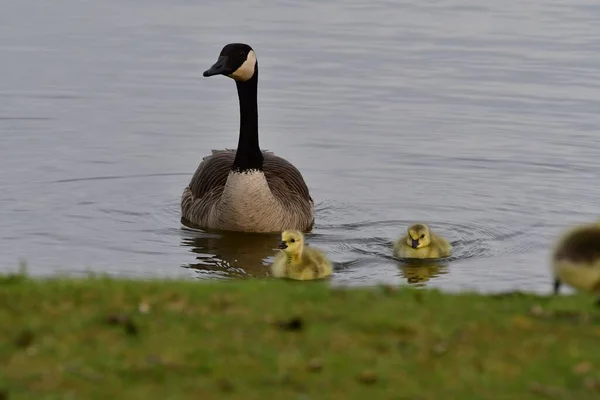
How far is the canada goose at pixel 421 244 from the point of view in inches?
538

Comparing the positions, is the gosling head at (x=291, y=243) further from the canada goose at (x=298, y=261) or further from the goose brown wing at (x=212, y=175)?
the goose brown wing at (x=212, y=175)

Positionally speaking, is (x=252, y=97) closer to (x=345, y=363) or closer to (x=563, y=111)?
(x=563, y=111)

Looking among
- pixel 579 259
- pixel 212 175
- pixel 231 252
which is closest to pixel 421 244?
pixel 231 252

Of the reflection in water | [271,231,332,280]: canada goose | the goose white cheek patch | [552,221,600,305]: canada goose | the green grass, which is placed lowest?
the reflection in water

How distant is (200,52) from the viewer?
24781 millimetres

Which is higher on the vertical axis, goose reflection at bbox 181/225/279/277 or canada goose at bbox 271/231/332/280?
canada goose at bbox 271/231/332/280

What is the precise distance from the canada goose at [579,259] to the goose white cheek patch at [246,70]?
335 inches

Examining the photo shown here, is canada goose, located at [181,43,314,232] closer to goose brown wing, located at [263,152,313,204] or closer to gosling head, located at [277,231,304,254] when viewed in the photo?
goose brown wing, located at [263,152,313,204]

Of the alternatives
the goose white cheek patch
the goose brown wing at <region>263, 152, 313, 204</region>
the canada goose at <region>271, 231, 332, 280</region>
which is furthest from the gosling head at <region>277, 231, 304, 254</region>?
the goose white cheek patch

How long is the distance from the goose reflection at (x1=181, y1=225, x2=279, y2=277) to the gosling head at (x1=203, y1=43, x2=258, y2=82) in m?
2.02

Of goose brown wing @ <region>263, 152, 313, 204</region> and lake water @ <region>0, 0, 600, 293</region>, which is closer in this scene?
lake water @ <region>0, 0, 600, 293</region>

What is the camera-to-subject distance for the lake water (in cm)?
1465

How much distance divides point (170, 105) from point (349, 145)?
3456mm

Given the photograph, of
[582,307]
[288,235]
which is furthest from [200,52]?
[582,307]
